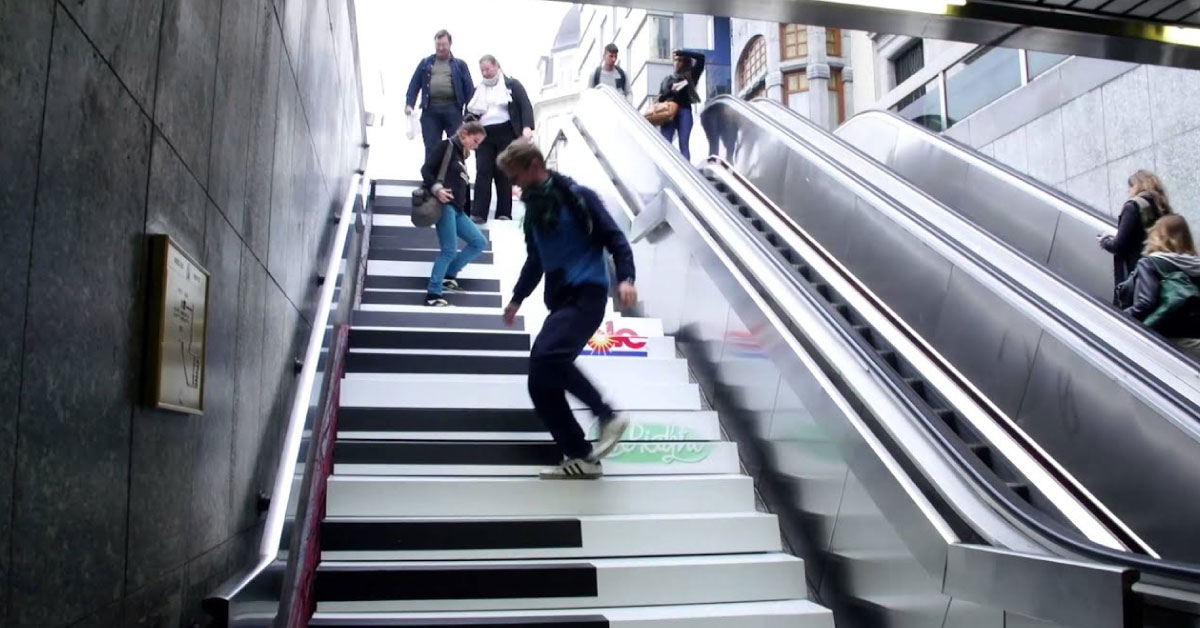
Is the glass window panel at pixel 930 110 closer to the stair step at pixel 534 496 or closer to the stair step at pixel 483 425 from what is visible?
the stair step at pixel 483 425

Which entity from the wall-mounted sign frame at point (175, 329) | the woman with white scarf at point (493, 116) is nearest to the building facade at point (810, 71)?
the woman with white scarf at point (493, 116)

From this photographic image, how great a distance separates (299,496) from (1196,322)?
4.30 metres

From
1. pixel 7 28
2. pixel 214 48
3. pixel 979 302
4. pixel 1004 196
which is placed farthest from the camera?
pixel 1004 196

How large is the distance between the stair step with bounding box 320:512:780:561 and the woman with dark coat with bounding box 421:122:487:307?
112 inches

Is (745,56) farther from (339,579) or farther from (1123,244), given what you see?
(339,579)

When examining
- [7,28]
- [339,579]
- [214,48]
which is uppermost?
[214,48]

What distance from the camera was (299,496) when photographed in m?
3.00

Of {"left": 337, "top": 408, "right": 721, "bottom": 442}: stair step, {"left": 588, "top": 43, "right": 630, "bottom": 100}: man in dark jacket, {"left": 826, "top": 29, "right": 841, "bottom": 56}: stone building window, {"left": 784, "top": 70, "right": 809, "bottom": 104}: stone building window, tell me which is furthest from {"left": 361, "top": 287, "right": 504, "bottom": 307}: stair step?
{"left": 826, "top": 29, "right": 841, "bottom": 56}: stone building window

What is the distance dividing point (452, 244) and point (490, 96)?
282cm

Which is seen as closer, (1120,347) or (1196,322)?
(1120,347)

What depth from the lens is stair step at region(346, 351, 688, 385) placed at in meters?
5.00

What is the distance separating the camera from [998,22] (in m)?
5.04

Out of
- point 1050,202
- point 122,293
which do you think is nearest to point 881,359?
point 122,293

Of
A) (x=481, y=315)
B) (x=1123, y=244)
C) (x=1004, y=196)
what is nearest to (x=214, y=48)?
(x=481, y=315)
